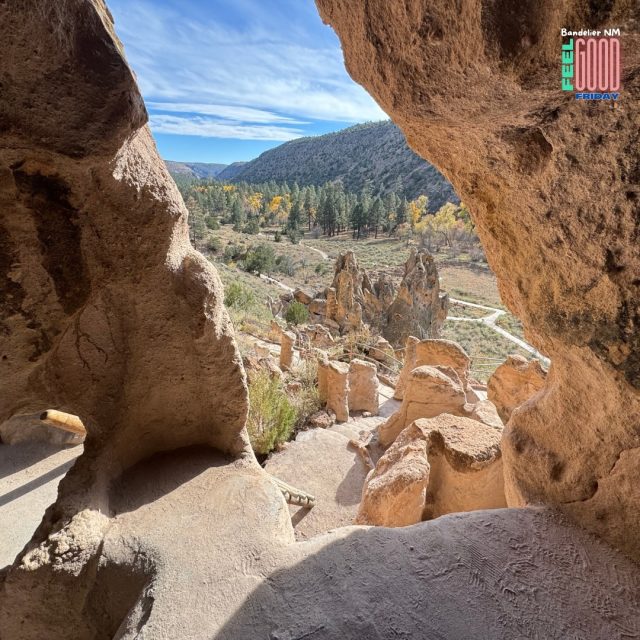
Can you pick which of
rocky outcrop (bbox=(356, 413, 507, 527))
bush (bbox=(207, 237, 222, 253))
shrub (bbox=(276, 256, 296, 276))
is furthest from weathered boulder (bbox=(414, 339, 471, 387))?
bush (bbox=(207, 237, 222, 253))

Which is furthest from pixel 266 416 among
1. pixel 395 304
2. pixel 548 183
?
pixel 395 304

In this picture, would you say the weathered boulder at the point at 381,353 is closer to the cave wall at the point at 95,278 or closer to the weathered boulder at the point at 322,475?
the weathered boulder at the point at 322,475

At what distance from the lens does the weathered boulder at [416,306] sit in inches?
719

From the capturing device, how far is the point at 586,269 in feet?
4.73

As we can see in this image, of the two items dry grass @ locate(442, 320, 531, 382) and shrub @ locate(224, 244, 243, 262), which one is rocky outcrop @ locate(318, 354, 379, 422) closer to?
dry grass @ locate(442, 320, 531, 382)

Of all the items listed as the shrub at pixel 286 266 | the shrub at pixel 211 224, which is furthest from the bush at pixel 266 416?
the shrub at pixel 211 224

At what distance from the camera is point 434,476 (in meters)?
3.63

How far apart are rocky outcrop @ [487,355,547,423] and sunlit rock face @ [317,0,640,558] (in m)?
3.68

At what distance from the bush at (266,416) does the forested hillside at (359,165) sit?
215ft

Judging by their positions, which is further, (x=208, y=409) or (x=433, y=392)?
(x=433, y=392)

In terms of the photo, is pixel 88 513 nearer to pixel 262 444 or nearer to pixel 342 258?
pixel 262 444

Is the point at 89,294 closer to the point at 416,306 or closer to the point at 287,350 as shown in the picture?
the point at 287,350

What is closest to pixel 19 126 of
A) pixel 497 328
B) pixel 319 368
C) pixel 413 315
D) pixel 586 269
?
pixel 586 269

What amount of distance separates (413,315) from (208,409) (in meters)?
16.4
